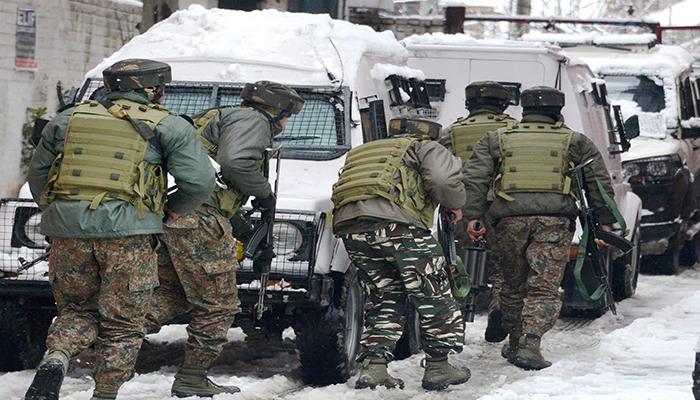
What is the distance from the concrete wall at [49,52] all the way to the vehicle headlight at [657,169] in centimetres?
669

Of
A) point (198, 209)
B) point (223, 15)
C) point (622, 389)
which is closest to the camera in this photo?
point (198, 209)

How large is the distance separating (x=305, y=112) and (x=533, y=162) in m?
1.46

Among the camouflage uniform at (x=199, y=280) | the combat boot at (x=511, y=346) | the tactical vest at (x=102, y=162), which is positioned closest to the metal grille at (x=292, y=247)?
the camouflage uniform at (x=199, y=280)

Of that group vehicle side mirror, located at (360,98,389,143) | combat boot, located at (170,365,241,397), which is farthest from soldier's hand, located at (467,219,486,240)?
combat boot, located at (170,365,241,397)

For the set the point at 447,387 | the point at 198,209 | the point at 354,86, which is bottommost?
the point at 447,387

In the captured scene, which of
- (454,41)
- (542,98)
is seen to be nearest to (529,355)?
(542,98)

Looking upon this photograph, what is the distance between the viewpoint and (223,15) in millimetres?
10383

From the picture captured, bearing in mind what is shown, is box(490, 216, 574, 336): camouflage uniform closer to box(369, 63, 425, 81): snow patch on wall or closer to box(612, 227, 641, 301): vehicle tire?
box(369, 63, 425, 81): snow patch on wall

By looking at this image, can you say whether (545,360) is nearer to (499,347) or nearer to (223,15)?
(499,347)

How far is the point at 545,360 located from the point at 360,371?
1665 mm

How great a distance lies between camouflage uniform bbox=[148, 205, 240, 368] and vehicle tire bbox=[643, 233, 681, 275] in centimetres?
860

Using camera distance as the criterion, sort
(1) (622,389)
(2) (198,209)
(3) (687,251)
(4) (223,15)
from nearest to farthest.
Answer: (2) (198,209) < (1) (622,389) < (4) (223,15) < (3) (687,251)

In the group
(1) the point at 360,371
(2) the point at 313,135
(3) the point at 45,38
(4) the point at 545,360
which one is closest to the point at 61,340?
(1) the point at 360,371

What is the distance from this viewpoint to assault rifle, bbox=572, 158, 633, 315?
9.78m
